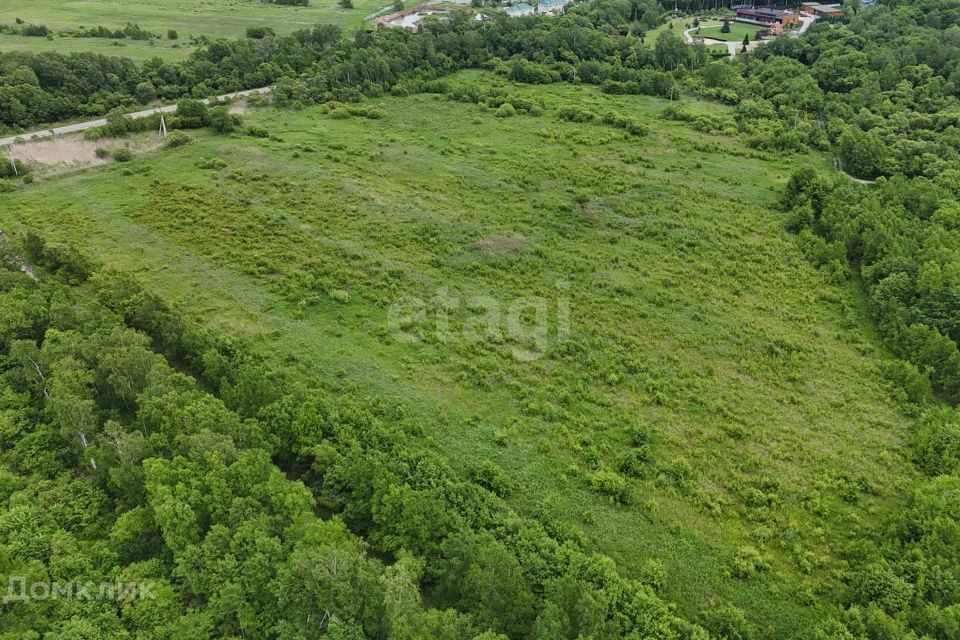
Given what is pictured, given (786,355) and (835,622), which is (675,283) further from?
(835,622)

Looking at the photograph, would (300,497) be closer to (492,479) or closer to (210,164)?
(492,479)

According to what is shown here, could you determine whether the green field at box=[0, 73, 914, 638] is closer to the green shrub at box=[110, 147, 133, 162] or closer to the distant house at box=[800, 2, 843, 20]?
the green shrub at box=[110, 147, 133, 162]

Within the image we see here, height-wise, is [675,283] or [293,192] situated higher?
[293,192]

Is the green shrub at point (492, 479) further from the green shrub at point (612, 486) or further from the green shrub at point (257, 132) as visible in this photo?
the green shrub at point (257, 132)

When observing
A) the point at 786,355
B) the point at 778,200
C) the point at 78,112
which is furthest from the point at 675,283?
the point at 78,112

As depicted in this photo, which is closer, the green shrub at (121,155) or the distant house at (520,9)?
the green shrub at (121,155)

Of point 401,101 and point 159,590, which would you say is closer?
point 159,590

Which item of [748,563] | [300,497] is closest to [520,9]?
[300,497]

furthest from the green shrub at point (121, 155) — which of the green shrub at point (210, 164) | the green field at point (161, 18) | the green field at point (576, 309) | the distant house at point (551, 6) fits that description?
the distant house at point (551, 6)
